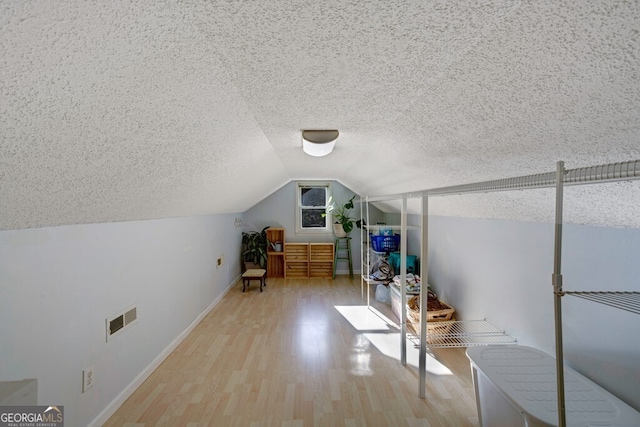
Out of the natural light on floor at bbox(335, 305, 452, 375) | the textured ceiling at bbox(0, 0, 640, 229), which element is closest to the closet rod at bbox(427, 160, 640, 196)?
the textured ceiling at bbox(0, 0, 640, 229)

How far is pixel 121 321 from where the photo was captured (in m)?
1.93

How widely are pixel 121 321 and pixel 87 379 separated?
394 millimetres

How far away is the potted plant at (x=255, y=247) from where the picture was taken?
16.7ft

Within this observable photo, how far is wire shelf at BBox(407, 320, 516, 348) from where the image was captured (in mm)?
2182

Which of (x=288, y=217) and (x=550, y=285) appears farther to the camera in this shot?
(x=288, y=217)

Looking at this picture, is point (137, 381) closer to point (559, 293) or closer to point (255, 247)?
point (559, 293)

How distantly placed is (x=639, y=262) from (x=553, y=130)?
969mm

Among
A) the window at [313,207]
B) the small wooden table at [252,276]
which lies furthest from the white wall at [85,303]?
the window at [313,207]

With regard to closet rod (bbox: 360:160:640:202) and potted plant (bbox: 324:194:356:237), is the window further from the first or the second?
closet rod (bbox: 360:160:640:202)

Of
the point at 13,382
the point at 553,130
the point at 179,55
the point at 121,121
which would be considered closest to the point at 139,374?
the point at 13,382

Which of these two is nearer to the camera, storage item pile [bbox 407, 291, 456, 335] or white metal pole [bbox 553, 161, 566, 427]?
white metal pole [bbox 553, 161, 566, 427]

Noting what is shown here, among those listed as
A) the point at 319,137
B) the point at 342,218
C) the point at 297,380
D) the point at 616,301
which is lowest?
the point at 297,380

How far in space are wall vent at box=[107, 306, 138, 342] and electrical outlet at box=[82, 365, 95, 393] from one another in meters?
0.21

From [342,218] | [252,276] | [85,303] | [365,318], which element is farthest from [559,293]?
[342,218]
